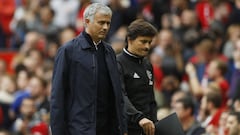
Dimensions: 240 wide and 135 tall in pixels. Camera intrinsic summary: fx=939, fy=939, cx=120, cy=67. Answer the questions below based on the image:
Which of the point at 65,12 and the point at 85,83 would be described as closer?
the point at 85,83

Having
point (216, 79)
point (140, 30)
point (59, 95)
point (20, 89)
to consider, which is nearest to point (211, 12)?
point (216, 79)

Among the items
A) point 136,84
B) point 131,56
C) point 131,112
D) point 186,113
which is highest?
point 131,56

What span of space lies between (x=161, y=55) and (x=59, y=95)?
296 inches

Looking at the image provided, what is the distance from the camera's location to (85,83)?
8523 mm

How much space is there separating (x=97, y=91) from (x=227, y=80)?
575 cm

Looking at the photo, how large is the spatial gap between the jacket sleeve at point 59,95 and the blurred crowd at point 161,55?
302 centimetres

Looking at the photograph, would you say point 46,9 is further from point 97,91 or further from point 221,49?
point 97,91

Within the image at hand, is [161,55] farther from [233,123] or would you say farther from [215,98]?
[233,123]

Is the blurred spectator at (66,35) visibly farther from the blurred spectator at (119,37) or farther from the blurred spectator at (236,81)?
the blurred spectator at (236,81)

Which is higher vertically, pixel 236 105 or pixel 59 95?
pixel 59 95

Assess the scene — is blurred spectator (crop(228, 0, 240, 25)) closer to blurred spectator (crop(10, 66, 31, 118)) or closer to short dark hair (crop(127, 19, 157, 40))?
blurred spectator (crop(10, 66, 31, 118))

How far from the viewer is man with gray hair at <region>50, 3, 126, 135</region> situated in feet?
27.7

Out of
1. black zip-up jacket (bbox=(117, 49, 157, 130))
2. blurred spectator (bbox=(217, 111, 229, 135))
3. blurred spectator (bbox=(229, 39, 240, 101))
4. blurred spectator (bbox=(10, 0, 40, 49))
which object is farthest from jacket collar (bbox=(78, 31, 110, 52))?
blurred spectator (bbox=(10, 0, 40, 49))

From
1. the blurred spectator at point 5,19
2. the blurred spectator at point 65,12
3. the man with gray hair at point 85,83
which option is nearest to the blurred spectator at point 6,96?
the blurred spectator at point 65,12
